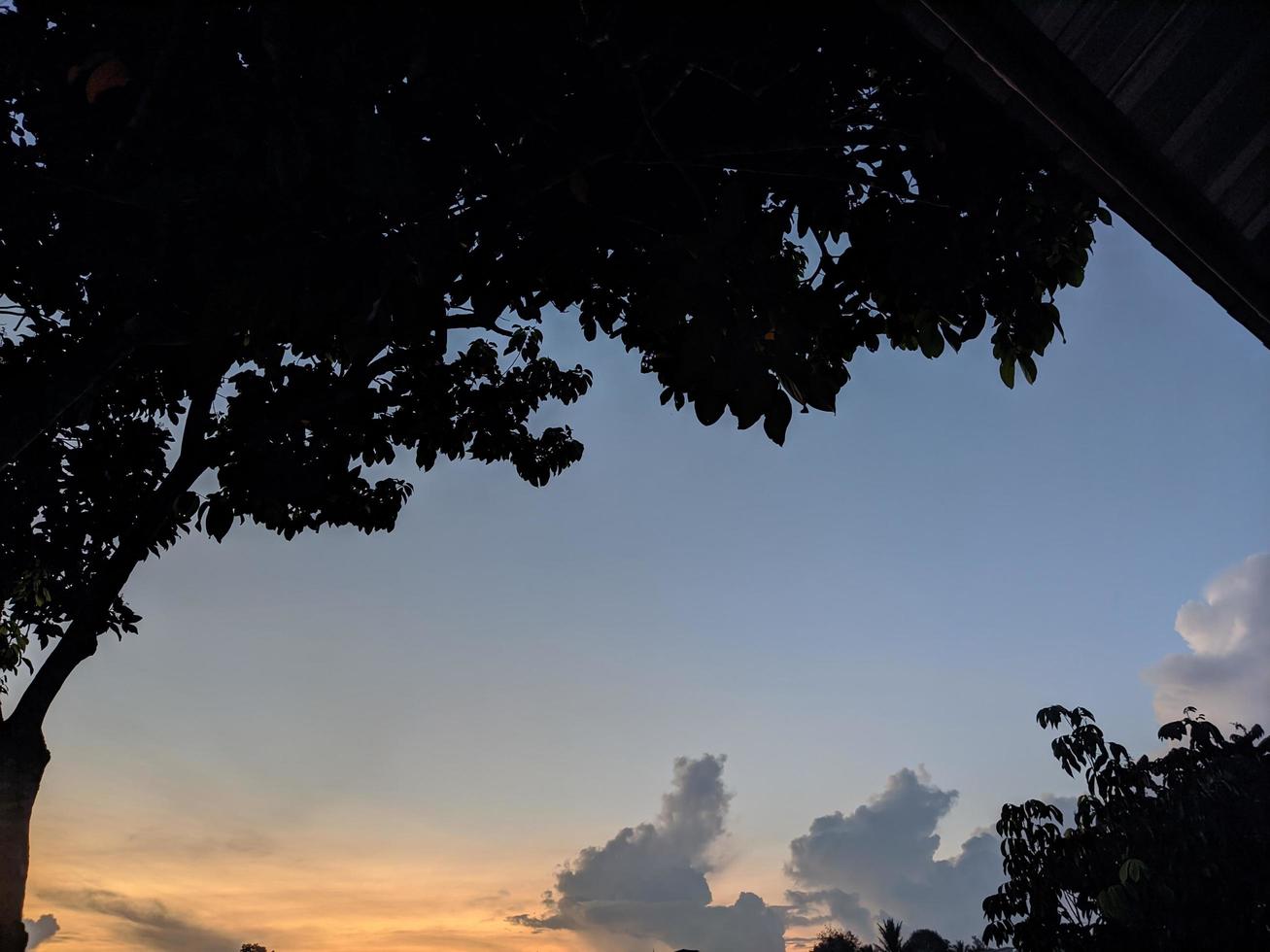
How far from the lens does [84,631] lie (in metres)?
9.86

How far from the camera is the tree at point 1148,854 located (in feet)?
56.9

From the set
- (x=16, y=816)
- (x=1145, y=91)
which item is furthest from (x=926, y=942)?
(x=1145, y=91)

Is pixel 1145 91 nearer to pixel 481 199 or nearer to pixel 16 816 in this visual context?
pixel 481 199

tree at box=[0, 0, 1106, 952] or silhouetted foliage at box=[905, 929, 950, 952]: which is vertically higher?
tree at box=[0, 0, 1106, 952]

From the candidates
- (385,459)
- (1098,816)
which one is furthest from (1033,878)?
(385,459)

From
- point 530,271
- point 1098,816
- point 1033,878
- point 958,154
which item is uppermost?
point 958,154

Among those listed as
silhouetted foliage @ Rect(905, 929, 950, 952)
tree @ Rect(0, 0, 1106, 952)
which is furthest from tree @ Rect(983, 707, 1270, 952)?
silhouetted foliage @ Rect(905, 929, 950, 952)

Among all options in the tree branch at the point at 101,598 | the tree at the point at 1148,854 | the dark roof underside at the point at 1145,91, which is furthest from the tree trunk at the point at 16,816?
the tree at the point at 1148,854

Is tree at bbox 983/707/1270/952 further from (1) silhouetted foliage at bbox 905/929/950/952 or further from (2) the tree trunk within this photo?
(1) silhouetted foliage at bbox 905/929/950/952

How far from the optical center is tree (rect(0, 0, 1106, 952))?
431 cm

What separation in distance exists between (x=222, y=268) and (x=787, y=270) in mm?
3280

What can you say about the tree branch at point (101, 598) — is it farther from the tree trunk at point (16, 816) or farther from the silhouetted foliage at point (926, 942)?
the silhouetted foliage at point (926, 942)

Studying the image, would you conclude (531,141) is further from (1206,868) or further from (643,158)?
(1206,868)

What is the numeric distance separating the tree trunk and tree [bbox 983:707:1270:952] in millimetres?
17179
